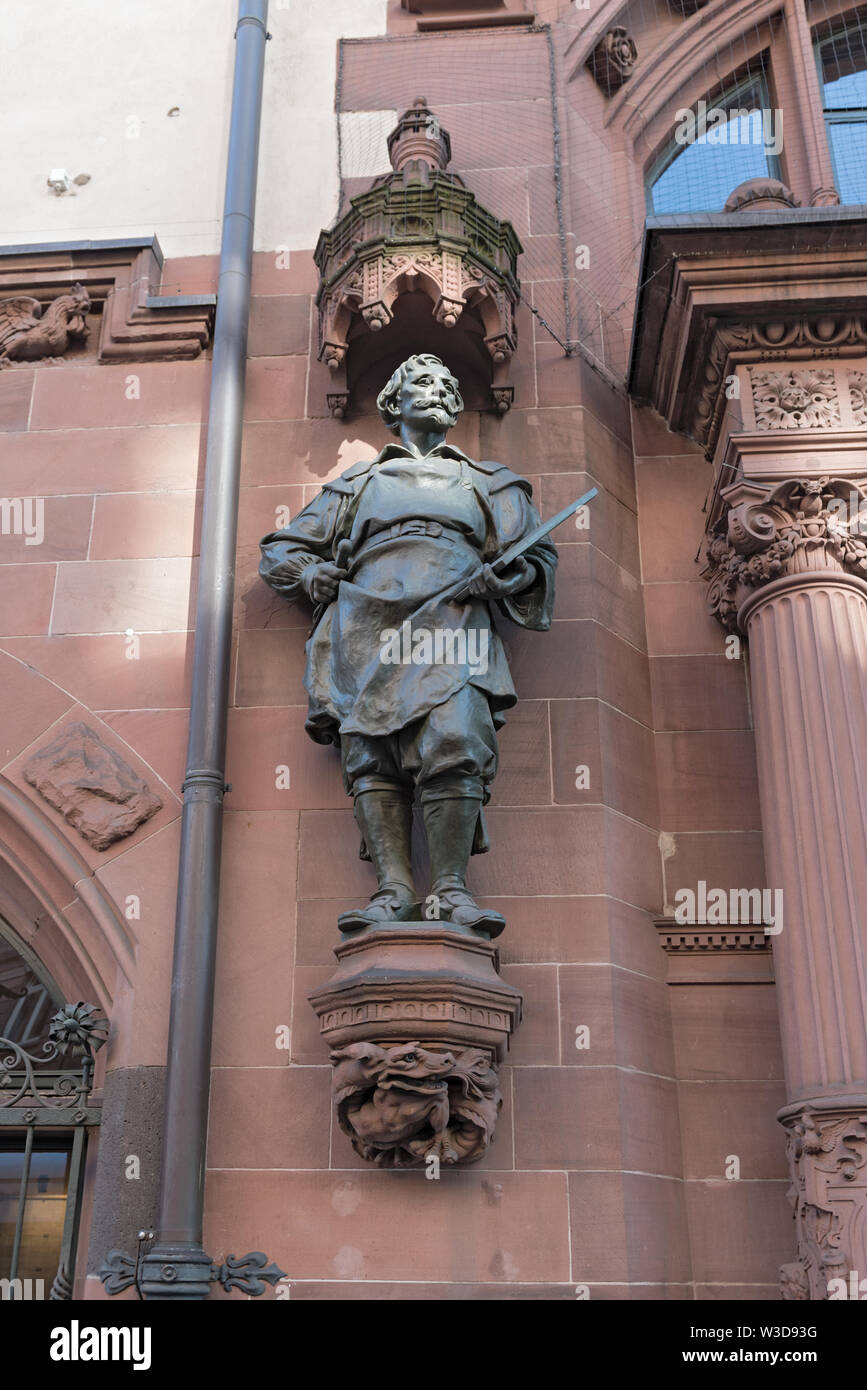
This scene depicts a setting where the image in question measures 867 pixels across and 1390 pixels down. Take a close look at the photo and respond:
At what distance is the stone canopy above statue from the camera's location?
736cm

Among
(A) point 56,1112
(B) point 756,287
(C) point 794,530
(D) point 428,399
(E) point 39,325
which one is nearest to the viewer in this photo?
(A) point 56,1112

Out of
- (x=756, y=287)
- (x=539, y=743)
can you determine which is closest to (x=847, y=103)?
(x=756, y=287)

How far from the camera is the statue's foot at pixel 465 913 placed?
19.7ft

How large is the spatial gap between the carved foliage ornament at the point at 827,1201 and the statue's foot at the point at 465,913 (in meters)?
1.36

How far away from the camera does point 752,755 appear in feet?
23.3

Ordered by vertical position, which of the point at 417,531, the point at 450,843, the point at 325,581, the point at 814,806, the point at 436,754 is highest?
the point at 417,531

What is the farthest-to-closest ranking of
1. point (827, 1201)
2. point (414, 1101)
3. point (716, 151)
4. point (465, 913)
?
point (716, 151) < point (465, 913) < point (414, 1101) < point (827, 1201)

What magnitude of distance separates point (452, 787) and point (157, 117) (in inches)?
201

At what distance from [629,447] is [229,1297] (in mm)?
4510

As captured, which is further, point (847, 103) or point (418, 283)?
point (847, 103)

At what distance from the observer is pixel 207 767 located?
22.1 ft

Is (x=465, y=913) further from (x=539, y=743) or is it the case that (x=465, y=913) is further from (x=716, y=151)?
(x=716, y=151)

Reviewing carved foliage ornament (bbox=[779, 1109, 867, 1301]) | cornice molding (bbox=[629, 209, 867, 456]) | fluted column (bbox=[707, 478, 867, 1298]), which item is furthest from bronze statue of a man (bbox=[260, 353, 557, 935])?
carved foliage ornament (bbox=[779, 1109, 867, 1301])

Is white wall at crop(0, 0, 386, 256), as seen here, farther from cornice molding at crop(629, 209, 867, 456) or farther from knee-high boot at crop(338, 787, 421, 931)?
knee-high boot at crop(338, 787, 421, 931)
